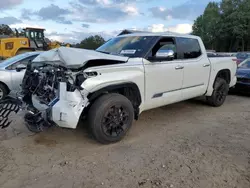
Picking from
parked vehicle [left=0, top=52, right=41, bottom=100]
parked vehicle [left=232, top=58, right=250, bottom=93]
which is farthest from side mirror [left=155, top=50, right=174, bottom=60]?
parked vehicle [left=232, top=58, right=250, bottom=93]

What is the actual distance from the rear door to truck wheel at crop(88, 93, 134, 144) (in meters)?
1.69

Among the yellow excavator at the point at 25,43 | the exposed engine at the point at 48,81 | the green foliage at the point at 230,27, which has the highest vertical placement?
the green foliage at the point at 230,27

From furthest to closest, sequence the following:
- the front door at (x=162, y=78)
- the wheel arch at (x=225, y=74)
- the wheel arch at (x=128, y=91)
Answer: the wheel arch at (x=225, y=74)
the front door at (x=162, y=78)
the wheel arch at (x=128, y=91)

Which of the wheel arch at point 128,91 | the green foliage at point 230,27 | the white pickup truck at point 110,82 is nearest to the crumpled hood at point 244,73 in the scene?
the white pickup truck at point 110,82

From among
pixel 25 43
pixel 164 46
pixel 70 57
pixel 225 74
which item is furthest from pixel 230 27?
pixel 70 57

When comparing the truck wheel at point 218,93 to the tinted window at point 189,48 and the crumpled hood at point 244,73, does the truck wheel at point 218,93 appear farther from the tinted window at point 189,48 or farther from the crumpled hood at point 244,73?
the crumpled hood at point 244,73

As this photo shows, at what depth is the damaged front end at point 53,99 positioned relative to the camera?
3.41m

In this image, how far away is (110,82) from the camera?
3.75 meters

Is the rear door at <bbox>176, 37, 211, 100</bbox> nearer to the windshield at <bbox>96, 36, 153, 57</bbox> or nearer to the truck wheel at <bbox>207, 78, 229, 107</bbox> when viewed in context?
the truck wheel at <bbox>207, 78, 229, 107</bbox>

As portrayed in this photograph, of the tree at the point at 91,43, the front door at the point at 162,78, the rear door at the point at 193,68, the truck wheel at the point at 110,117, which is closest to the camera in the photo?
the truck wheel at the point at 110,117

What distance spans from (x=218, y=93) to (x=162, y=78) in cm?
248

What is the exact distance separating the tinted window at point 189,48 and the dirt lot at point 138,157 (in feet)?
4.78

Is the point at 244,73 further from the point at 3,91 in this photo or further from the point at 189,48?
the point at 3,91

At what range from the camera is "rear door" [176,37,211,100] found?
5094 millimetres
